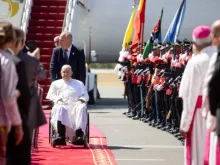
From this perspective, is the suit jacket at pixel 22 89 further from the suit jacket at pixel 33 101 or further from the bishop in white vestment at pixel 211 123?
the bishop in white vestment at pixel 211 123

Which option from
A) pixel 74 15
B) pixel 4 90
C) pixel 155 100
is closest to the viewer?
pixel 4 90

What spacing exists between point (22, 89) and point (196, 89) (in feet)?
6.40

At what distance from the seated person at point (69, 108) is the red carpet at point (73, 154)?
0.22 meters

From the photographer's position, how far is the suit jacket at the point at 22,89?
7.79 m

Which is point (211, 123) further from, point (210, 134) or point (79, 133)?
point (79, 133)

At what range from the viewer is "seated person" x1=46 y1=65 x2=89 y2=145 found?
45.5 feet

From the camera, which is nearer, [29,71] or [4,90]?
[4,90]

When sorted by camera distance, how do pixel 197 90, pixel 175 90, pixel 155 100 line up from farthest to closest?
pixel 155 100 < pixel 175 90 < pixel 197 90

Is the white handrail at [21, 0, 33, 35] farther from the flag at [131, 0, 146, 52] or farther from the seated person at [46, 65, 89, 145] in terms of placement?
the seated person at [46, 65, 89, 145]

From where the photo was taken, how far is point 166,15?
28.2 metres

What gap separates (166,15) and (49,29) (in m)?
4.16

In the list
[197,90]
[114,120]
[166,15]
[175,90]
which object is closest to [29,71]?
[197,90]

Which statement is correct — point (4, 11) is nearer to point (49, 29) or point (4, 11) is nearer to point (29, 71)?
point (49, 29)

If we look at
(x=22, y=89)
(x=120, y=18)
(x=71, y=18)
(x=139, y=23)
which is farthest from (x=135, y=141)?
(x=120, y=18)
